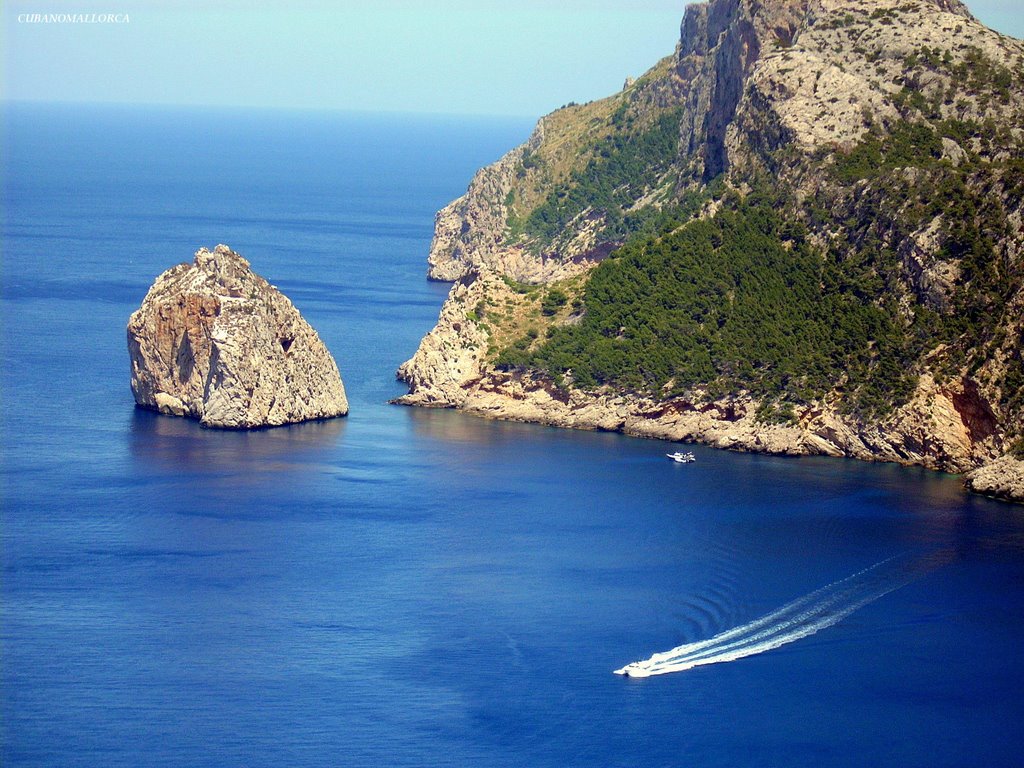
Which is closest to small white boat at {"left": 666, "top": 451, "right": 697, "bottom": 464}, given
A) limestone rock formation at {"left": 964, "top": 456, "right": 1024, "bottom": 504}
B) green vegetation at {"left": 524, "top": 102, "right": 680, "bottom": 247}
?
limestone rock formation at {"left": 964, "top": 456, "right": 1024, "bottom": 504}

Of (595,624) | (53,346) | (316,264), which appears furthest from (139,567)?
(316,264)

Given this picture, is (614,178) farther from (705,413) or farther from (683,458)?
(683,458)

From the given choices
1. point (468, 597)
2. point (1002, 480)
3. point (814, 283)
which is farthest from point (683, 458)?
point (468, 597)

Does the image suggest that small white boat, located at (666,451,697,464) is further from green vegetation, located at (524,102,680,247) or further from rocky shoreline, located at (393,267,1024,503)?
green vegetation, located at (524,102,680,247)

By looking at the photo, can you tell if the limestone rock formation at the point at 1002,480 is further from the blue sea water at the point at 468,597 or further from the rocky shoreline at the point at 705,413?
the blue sea water at the point at 468,597

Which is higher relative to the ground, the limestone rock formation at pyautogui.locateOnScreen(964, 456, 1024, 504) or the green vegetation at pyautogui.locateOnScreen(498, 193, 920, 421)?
the green vegetation at pyautogui.locateOnScreen(498, 193, 920, 421)

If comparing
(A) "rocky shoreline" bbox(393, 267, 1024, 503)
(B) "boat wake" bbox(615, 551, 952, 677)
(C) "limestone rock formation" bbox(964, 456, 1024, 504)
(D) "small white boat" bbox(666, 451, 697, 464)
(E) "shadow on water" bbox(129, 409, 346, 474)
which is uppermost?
(A) "rocky shoreline" bbox(393, 267, 1024, 503)
